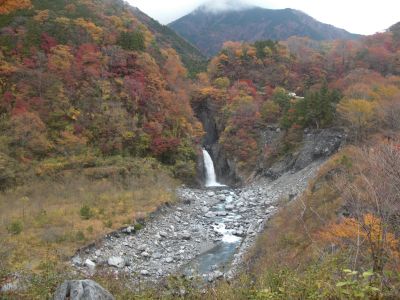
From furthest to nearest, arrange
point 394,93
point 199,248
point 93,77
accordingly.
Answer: point 93,77
point 394,93
point 199,248

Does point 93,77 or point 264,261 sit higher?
point 93,77

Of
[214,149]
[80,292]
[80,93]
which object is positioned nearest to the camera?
[80,292]

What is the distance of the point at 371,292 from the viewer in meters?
3.97

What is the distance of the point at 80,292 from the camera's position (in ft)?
22.4

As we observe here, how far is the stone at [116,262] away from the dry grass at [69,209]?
5.39 feet

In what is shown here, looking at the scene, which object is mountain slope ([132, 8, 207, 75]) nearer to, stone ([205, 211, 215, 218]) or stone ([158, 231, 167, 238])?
stone ([205, 211, 215, 218])

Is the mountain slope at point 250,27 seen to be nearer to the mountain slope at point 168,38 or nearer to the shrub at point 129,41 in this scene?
the mountain slope at point 168,38

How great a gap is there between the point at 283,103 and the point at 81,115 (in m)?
Result: 21.5

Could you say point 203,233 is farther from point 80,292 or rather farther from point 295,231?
point 80,292

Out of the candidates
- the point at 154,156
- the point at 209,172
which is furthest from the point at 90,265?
the point at 209,172

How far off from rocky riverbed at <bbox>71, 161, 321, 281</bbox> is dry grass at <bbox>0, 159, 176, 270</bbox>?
854 millimetres

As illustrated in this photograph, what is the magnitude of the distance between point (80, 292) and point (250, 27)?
186752mm

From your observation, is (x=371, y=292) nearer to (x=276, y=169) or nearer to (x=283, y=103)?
(x=276, y=169)

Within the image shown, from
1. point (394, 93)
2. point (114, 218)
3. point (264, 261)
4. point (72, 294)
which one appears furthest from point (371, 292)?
point (394, 93)
